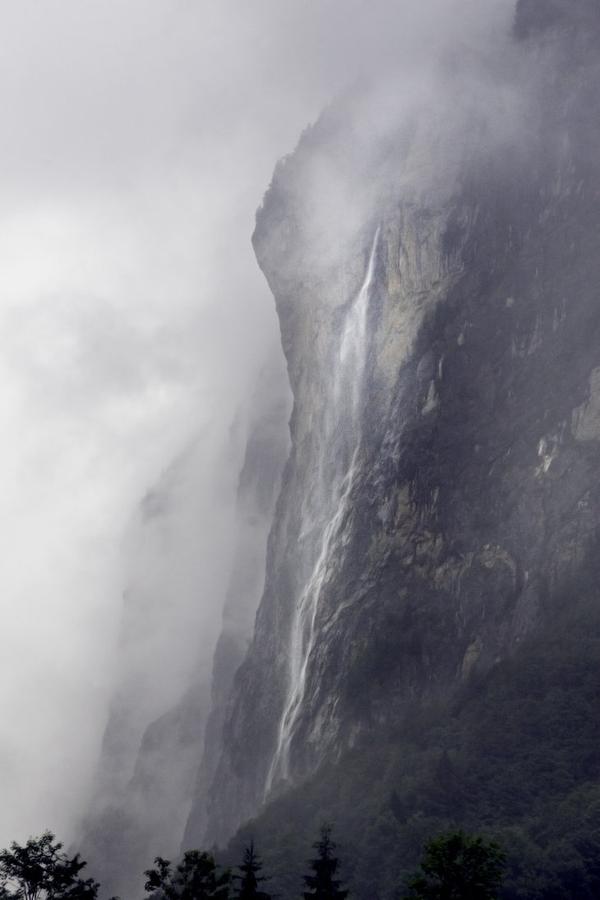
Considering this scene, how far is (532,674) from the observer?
277ft

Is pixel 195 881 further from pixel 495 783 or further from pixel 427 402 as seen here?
pixel 427 402

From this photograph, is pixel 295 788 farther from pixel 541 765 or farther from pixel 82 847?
pixel 82 847

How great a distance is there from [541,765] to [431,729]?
9.04m

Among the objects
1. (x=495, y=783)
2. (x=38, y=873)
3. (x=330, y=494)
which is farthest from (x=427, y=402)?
(x=38, y=873)

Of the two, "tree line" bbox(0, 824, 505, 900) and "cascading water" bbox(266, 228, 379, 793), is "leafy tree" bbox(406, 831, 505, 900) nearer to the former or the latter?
"tree line" bbox(0, 824, 505, 900)

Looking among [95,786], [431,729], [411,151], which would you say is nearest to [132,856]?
[95,786]

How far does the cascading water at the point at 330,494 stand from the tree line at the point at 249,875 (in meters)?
43.8

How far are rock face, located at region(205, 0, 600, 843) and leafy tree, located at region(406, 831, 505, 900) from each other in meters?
46.5

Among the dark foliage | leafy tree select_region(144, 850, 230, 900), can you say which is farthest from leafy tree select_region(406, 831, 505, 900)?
the dark foliage

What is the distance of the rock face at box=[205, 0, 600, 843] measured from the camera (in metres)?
89.6

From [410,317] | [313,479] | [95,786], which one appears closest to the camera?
[410,317]

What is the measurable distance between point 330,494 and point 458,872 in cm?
6173

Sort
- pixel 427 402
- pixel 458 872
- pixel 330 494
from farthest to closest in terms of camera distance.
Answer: pixel 330 494 → pixel 427 402 → pixel 458 872

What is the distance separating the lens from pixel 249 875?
43469 millimetres
